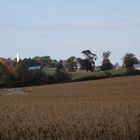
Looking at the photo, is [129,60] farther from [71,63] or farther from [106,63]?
[71,63]

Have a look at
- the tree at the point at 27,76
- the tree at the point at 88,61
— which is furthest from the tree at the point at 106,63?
the tree at the point at 27,76

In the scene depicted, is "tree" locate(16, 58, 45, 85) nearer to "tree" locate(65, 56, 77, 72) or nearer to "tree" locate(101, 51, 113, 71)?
"tree" locate(101, 51, 113, 71)

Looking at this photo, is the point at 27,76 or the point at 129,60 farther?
the point at 129,60

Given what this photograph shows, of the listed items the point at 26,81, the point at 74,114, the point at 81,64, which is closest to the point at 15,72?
the point at 26,81

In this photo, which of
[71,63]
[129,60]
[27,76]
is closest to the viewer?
[27,76]

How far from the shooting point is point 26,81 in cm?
→ 8669

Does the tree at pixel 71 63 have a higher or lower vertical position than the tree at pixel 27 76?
higher

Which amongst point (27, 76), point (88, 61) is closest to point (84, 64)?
point (88, 61)

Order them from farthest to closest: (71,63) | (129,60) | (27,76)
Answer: (71,63) < (129,60) < (27,76)

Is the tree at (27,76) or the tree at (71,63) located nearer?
the tree at (27,76)

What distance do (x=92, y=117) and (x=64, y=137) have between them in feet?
10.8

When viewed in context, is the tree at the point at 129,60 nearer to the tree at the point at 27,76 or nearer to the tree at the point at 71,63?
the tree at the point at 71,63

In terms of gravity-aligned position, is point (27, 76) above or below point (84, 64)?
below

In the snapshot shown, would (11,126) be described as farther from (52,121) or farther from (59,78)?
(59,78)
